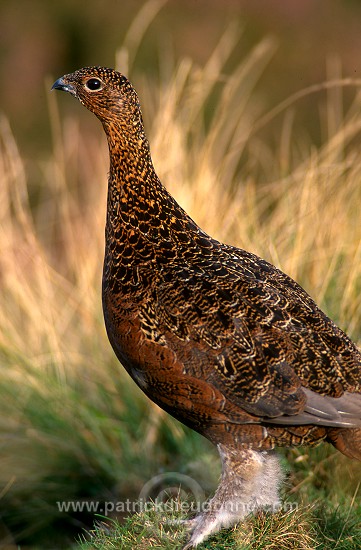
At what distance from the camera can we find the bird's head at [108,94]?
4.27 m

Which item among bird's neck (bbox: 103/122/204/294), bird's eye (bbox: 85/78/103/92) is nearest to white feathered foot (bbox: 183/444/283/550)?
bird's neck (bbox: 103/122/204/294)

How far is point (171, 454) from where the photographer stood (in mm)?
5438

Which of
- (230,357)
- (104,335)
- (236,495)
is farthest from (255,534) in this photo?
(104,335)

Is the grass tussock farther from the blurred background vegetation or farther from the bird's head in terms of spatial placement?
the bird's head

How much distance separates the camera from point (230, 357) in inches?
152

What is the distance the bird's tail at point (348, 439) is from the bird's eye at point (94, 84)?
185 cm

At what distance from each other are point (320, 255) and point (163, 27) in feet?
39.3

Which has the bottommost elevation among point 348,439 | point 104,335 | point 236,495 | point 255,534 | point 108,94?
point 255,534

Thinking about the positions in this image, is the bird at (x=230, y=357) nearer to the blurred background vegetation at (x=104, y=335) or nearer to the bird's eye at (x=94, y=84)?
the blurred background vegetation at (x=104, y=335)

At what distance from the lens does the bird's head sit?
14.0ft

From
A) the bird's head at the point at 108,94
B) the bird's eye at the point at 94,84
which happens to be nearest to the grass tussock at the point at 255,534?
the bird's head at the point at 108,94

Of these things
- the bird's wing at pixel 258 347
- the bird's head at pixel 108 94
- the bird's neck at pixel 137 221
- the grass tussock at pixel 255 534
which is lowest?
the grass tussock at pixel 255 534

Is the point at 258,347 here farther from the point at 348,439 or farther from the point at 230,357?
the point at 348,439

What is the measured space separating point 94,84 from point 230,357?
1424 millimetres
